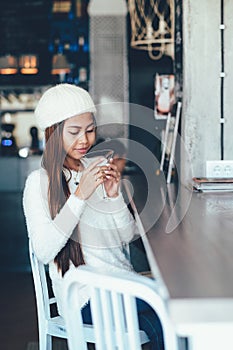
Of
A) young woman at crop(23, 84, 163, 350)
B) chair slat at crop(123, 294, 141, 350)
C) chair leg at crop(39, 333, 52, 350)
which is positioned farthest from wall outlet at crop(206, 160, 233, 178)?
chair slat at crop(123, 294, 141, 350)

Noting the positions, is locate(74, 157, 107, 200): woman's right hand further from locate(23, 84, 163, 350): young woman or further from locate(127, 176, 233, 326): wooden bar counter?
locate(127, 176, 233, 326): wooden bar counter

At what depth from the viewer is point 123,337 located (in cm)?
175

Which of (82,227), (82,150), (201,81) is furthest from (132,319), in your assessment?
(201,81)

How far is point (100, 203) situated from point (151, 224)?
1.12 feet

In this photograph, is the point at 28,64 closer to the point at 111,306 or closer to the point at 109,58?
the point at 109,58

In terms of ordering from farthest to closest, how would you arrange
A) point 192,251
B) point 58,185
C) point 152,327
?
1. point 58,185
2. point 152,327
3. point 192,251

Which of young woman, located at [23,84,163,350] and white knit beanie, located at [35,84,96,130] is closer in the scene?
young woman, located at [23,84,163,350]

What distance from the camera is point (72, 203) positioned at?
2.59m

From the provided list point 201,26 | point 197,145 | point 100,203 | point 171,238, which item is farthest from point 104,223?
point 201,26

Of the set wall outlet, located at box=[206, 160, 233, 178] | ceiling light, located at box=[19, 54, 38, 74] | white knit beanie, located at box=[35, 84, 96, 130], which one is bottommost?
wall outlet, located at box=[206, 160, 233, 178]

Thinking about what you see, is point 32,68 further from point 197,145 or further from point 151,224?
point 151,224

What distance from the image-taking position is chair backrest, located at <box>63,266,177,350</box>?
161 cm

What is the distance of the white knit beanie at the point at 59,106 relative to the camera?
2729mm

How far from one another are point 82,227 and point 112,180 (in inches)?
9.0
